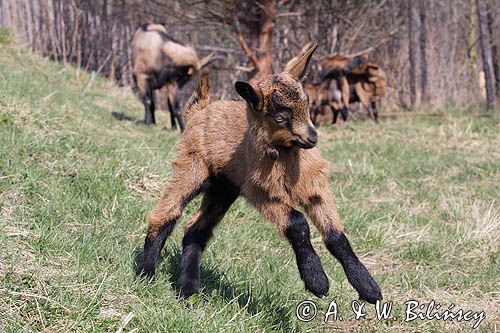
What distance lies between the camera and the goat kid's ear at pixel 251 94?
3779mm

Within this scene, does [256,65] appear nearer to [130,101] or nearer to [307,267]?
[130,101]

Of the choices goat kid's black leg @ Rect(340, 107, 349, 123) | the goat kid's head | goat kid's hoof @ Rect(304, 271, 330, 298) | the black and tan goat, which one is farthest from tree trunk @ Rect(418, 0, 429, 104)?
goat kid's hoof @ Rect(304, 271, 330, 298)

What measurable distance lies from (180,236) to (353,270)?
7.11 ft

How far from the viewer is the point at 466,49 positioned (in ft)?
55.6

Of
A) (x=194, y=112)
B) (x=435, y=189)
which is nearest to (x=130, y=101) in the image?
(x=435, y=189)

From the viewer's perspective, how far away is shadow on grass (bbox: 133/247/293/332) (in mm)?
4031

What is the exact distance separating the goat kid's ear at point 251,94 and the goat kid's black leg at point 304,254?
65 centimetres

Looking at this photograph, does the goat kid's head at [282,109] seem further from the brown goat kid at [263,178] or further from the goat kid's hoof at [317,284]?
the goat kid's hoof at [317,284]

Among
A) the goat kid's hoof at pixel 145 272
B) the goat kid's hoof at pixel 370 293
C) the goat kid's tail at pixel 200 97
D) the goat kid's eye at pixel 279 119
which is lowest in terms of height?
the goat kid's hoof at pixel 145 272

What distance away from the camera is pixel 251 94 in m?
3.83

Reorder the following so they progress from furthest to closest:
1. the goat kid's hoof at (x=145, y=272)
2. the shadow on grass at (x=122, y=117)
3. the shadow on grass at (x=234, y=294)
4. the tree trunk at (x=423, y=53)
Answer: the tree trunk at (x=423, y=53) < the shadow on grass at (x=122, y=117) < the goat kid's hoof at (x=145, y=272) < the shadow on grass at (x=234, y=294)

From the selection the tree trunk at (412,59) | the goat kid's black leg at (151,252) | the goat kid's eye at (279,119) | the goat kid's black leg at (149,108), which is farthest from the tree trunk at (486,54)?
the goat kid's eye at (279,119)

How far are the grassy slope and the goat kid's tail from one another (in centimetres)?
101

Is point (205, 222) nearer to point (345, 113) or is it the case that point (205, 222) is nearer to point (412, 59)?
point (345, 113)
